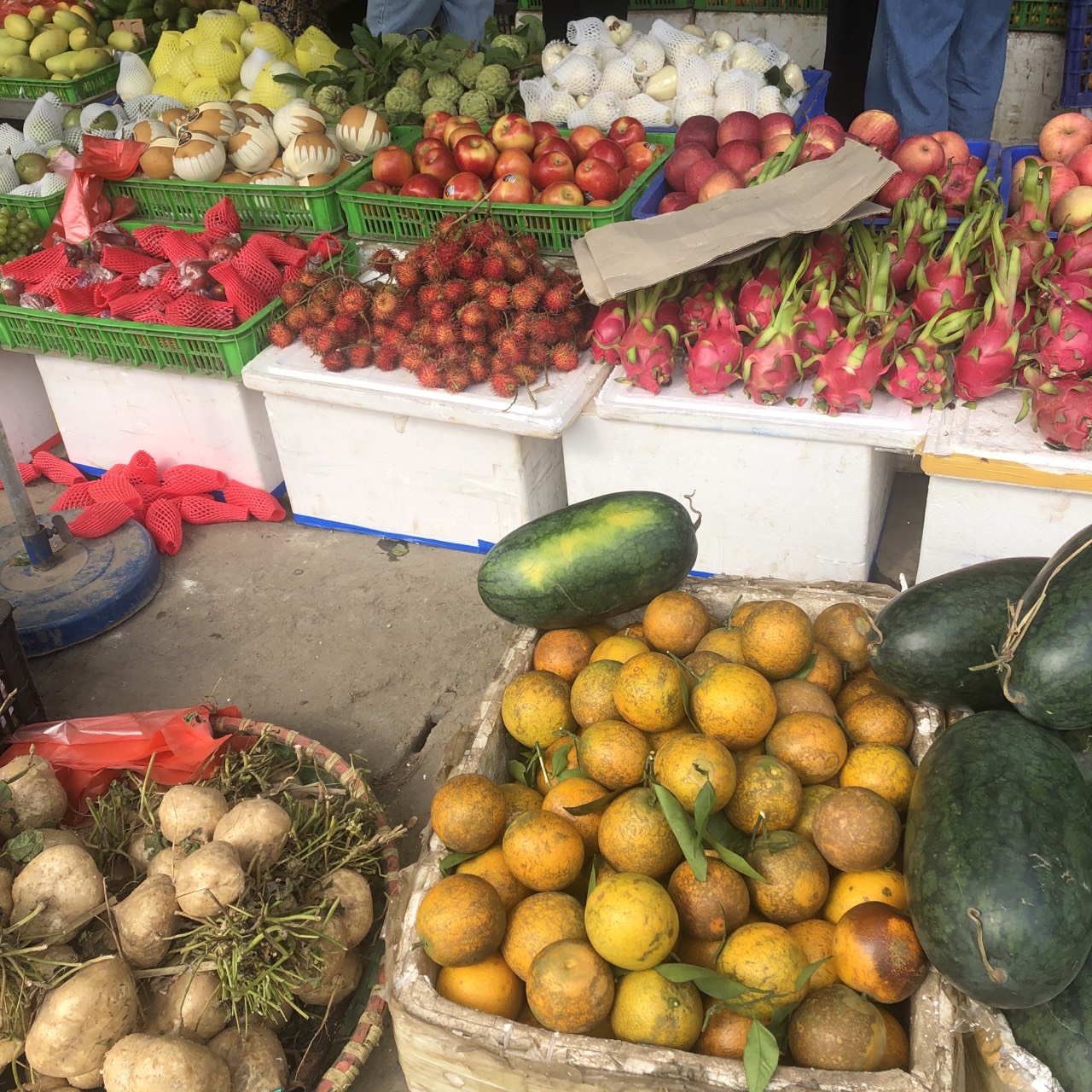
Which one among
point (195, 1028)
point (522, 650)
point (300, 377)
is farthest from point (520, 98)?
point (195, 1028)

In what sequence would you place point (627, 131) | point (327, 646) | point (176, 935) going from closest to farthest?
point (176, 935)
point (327, 646)
point (627, 131)

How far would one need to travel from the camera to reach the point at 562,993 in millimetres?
1218

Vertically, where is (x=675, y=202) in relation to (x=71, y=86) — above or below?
below

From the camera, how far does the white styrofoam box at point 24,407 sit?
3855mm

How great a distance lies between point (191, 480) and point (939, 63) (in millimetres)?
3360

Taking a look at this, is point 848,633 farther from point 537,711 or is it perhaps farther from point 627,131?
point 627,131

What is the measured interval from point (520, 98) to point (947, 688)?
314 cm

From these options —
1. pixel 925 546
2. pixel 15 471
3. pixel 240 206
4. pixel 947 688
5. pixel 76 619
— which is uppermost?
pixel 240 206

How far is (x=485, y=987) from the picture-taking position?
1331 millimetres

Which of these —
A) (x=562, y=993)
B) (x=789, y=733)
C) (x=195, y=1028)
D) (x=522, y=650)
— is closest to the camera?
(x=562, y=993)

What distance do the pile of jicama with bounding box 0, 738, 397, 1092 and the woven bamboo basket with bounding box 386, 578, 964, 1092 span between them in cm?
34

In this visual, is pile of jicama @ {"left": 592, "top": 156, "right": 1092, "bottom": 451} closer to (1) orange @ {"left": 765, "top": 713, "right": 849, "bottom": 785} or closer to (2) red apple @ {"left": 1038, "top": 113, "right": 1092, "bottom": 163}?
(2) red apple @ {"left": 1038, "top": 113, "right": 1092, "bottom": 163}

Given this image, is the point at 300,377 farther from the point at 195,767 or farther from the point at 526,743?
the point at 526,743

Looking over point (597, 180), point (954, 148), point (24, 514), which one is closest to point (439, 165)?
point (597, 180)
